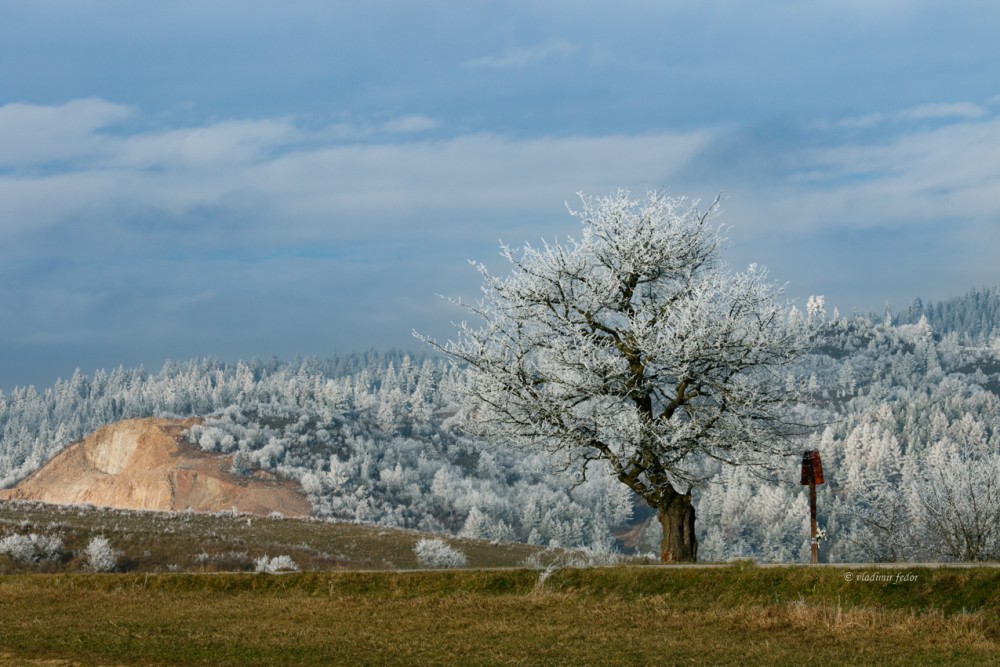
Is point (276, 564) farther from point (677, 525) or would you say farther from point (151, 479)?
point (151, 479)

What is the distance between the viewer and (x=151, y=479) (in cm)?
11619

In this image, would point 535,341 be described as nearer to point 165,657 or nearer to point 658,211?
point 658,211

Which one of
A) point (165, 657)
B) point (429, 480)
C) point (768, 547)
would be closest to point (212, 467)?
point (429, 480)

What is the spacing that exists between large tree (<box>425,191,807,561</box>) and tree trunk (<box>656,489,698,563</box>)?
0.03 metres

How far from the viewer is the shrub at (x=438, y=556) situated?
38.8 m

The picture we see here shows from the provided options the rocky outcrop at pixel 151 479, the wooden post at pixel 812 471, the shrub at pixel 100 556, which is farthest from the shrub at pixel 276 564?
the rocky outcrop at pixel 151 479

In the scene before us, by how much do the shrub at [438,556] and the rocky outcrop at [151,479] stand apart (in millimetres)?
63369

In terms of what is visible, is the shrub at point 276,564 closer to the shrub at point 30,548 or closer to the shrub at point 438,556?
the shrub at point 438,556

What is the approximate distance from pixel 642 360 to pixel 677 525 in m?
4.35

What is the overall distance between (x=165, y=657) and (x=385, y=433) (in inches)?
5282

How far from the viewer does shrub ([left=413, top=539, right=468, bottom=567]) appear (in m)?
38.8
